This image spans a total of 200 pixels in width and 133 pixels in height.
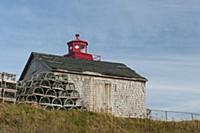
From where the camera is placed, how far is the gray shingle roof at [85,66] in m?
30.5

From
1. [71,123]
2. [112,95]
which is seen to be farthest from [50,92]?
[71,123]

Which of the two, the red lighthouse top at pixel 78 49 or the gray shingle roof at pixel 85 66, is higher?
the red lighthouse top at pixel 78 49

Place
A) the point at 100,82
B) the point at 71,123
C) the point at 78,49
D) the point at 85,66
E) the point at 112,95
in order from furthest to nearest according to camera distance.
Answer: the point at 78,49, the point at 85,66, the point at 112,95, the point at 100,82, the point at 71,123

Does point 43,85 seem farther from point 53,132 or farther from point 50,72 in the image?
point 53,132

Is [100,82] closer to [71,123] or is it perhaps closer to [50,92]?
[50,92]

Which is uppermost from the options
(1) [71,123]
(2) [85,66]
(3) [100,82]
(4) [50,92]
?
(2) [85,66]

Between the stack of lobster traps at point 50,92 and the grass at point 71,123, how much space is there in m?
2.98

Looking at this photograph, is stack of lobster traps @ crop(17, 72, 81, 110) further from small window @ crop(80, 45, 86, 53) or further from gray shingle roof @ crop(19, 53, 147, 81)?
small window @ crop(80, 45, 86, 53)

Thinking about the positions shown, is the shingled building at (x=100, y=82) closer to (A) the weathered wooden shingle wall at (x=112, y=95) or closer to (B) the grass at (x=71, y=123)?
(A) the weathered wooden shingle wall at (x=112, y=95)

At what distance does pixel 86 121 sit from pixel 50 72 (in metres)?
6.62

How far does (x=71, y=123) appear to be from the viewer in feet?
72.8

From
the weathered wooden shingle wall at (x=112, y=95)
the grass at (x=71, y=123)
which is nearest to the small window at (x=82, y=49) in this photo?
A: the weathered wooden shingle wall at (x=112, y=95)

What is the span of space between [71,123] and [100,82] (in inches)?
350

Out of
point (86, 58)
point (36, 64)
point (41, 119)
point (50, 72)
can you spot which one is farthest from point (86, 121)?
point (86, 58)
